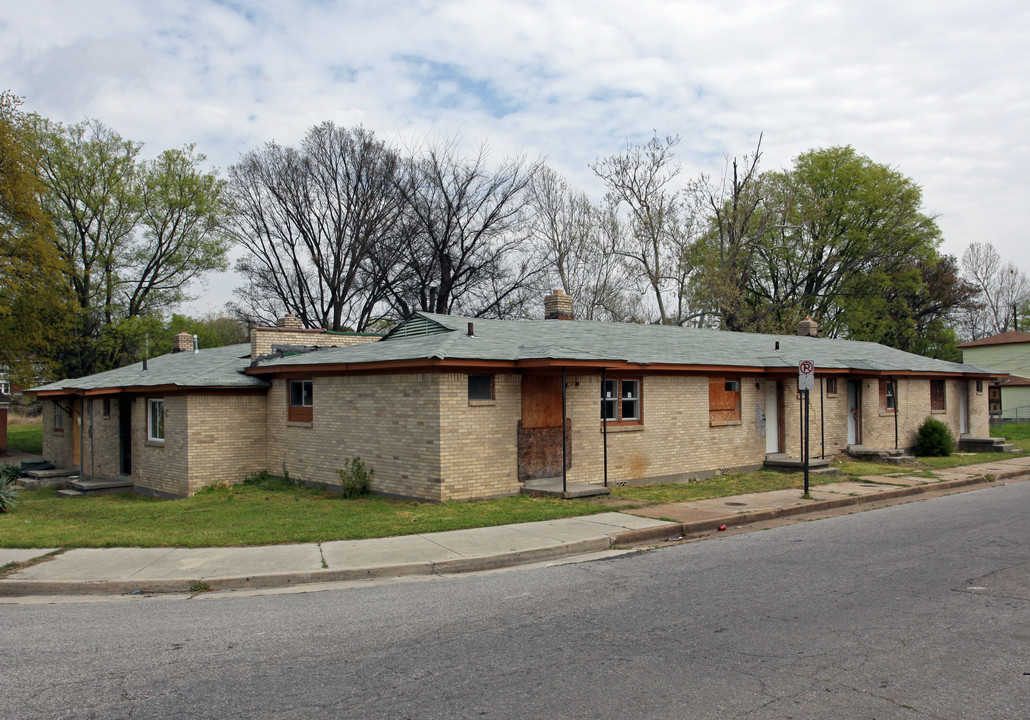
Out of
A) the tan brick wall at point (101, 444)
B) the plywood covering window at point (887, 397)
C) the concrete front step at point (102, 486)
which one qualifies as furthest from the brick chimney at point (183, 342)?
the plywood covering window at point (887, 397)

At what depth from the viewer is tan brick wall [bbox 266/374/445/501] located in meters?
13.4

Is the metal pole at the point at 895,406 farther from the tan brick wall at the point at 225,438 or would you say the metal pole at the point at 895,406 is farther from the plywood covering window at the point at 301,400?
the tan brick wall at the point at 225,438

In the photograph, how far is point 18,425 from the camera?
4712 centimetres

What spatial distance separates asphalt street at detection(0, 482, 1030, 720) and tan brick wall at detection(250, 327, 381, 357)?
39.3ft

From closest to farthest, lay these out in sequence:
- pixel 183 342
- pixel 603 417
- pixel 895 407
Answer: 1. pixel 603 417
2. pixel 895 407
3. pixel 183 342

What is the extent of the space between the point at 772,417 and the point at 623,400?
591 cm

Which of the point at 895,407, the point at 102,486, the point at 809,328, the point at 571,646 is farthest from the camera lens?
the point at 809,328

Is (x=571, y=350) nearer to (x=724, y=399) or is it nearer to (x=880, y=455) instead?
(x=724, y=399)

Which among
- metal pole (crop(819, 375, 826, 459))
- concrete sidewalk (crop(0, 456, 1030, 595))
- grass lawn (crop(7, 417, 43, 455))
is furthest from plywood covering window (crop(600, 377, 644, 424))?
grass lawn (crop(7, 417, 43, 455))

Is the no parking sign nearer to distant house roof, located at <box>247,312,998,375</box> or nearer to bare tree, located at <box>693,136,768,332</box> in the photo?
distant house roof, located at <box>247,312,998,375</box>

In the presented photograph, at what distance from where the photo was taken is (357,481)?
14711 mm

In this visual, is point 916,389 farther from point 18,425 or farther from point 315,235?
point 18,425

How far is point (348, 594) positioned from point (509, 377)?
6.97m

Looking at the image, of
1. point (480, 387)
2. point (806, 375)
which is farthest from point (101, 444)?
point (806, 375)
